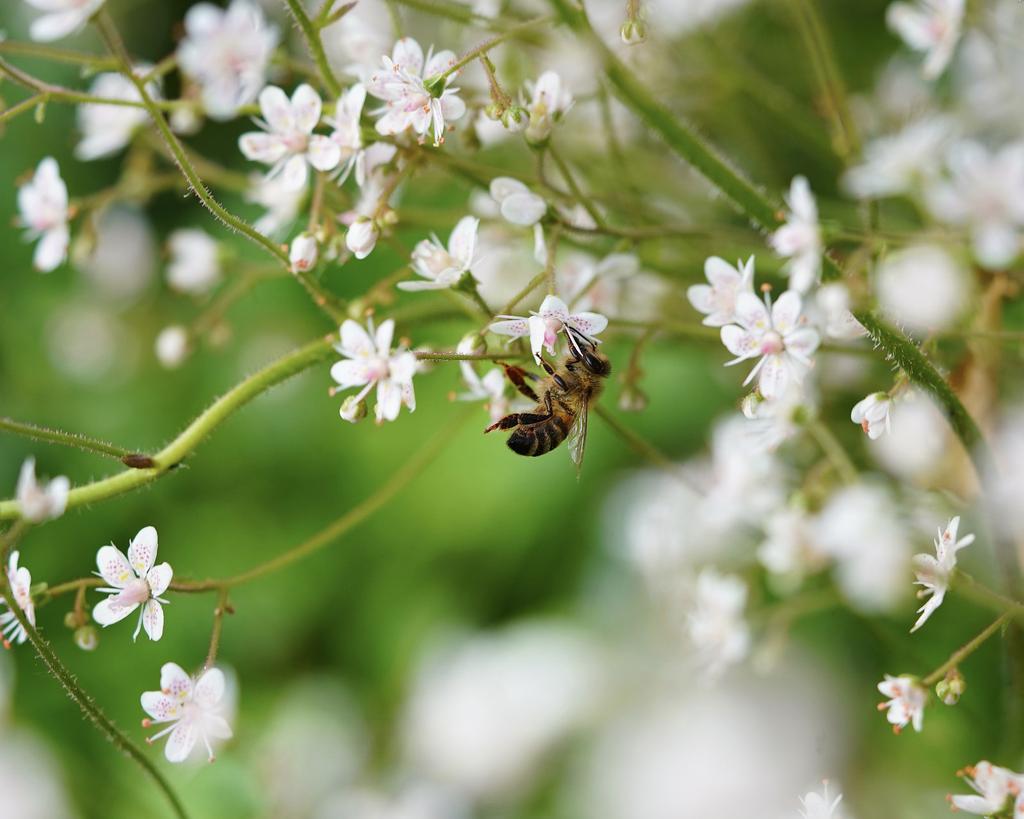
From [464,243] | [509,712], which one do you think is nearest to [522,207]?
[464,243]

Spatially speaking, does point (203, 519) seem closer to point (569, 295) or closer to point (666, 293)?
point (666, 293)

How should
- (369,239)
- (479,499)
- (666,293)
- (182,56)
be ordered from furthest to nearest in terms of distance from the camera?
(479,499) → (666,293) → (182,56) → (369,239)

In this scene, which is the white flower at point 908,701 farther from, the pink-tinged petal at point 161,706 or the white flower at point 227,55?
the white flower at point 227,55

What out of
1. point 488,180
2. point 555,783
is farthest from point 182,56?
point 555,783

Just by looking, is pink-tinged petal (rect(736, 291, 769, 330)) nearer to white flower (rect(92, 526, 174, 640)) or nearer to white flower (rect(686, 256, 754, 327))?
white flower (rect(686, 256, 754, 327))

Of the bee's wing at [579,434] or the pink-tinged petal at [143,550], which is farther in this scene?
the bee's wing at [579,434]

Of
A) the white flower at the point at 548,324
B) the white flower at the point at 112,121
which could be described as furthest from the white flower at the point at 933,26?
the white flower at the point at 112,121

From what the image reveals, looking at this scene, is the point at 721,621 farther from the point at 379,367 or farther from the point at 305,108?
the point at 305,108
